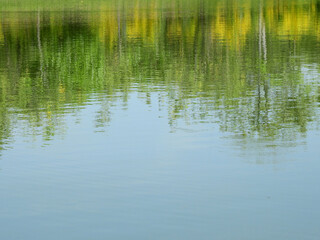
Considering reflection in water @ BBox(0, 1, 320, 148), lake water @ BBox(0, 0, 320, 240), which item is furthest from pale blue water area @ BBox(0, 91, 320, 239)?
reflection in water @ BBox(0, 1, 320, 148)

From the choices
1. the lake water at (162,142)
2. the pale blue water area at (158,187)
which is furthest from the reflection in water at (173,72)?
the pale blue water area at (158,187)

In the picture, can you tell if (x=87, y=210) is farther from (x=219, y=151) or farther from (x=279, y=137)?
(x=279, y=137)

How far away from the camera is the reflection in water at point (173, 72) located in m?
25.0

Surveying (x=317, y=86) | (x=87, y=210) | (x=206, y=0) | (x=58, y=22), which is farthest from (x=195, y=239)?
(x=206, y=0)

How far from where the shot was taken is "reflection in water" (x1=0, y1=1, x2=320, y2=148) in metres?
25.0

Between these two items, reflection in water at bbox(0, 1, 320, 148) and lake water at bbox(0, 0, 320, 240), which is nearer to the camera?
lake water at bbox(0, 0, 320, 240)

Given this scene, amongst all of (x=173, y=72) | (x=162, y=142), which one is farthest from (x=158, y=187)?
(x=173, y=72)

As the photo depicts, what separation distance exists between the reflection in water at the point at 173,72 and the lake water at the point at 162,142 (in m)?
0.11

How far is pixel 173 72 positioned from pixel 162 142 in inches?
589

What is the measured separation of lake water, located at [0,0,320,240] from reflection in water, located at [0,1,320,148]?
108mm

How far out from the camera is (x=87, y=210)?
50.4 ft

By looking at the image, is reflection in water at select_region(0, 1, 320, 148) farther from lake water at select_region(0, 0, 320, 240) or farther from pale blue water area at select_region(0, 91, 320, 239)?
pale blue water area at select_region(0, 91, 320, 239)

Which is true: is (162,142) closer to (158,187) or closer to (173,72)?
(158,187)

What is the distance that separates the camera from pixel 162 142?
21281mm
